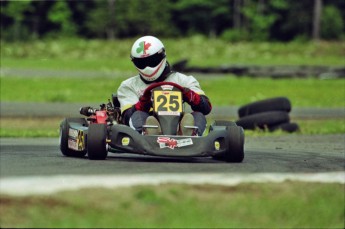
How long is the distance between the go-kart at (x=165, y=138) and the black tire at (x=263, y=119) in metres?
6.50

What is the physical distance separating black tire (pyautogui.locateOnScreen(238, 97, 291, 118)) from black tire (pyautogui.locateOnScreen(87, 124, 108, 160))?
7.46 meters

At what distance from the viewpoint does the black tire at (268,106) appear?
1672 centimetres

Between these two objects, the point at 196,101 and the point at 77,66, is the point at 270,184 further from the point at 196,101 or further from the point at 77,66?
the point at 77,66

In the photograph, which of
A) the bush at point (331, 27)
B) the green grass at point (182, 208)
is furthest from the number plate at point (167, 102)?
the bush at point (331, 27)

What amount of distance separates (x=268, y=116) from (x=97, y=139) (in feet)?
25.3

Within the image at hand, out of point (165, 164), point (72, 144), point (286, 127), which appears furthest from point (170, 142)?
point (286, 127)

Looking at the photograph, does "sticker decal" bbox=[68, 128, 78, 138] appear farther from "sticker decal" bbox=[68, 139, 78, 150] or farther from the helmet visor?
the helmet visor

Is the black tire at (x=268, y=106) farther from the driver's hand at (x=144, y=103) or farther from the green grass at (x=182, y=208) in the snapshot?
the green grass at (x=182, y=208)

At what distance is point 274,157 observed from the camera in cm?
1066

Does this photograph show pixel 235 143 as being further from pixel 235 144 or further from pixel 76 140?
pixel 76 140

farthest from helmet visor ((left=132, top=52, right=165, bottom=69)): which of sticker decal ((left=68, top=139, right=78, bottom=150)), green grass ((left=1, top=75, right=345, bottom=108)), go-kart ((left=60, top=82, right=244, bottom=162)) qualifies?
green grass ((left=1, top=75, right=345, bottom=108))

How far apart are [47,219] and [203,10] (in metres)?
67.8

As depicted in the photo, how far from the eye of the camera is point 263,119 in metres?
16.9

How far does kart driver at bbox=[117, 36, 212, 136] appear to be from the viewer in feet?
33.4
